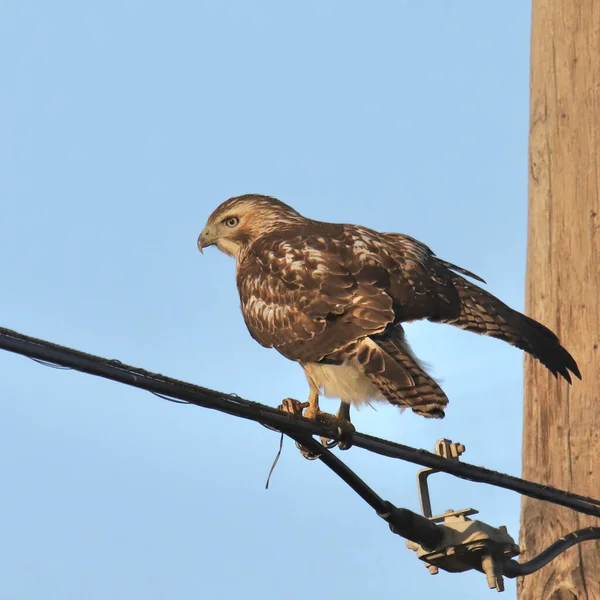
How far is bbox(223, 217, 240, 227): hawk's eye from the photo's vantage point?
986 centimetres

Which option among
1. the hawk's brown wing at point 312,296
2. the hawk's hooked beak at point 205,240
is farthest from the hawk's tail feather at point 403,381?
the hawk's hooked beak at point 205,240

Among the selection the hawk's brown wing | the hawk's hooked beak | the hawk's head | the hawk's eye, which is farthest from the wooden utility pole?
the hawk's hooked beak

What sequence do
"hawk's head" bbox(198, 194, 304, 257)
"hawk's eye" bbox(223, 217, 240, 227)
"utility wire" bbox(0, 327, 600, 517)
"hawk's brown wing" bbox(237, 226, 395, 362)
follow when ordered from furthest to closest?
"hawk's eye" bbox(223, 217, 240, 227), "hawk's head" bbox(198, 194, 304, 257), "hawk's brown wing" bbox(237, 226, 395, 362), "utility wire" bbox(0, 327, 600, 517)

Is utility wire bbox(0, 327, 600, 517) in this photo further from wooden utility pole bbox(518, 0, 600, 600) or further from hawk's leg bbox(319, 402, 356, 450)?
wooden utility pole bbox(518, 0, 600, 600)

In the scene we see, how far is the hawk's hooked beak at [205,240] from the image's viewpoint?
32.6 ft

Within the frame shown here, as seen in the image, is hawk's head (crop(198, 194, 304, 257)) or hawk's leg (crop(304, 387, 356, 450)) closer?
hawk's leg (crop(304, 387, 356, 450))

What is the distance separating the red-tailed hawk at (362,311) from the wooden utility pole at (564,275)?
22 cm

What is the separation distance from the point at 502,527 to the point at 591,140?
2461 mm

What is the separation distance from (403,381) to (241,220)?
11.2 ft

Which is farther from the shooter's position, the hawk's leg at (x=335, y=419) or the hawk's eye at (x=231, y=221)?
the hawk's eye at (x=231, y=221)

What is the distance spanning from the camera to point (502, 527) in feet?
22.3

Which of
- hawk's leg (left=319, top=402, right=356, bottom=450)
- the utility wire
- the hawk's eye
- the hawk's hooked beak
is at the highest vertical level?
the hawk's eye

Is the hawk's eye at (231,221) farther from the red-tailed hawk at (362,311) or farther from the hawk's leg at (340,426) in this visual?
the hawk's leg at (340,426)

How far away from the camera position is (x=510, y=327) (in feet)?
24.8
